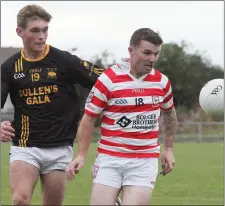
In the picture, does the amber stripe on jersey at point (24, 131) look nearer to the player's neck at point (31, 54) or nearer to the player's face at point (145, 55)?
the player's neck at point (31, 54)

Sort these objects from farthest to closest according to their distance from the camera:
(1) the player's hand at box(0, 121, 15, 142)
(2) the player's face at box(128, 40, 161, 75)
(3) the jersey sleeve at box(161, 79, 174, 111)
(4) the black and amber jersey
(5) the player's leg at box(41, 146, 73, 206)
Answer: (5) the player's leg at box(41, 146, 73, 206) → (4) the black and amber jersey → (1) the player's hand at box(0, 121, 15, 142) → (3) the jersey sleeve at box(161, 79, 174, 111) → (2) the player's face at box(128, 40, 161, 75)

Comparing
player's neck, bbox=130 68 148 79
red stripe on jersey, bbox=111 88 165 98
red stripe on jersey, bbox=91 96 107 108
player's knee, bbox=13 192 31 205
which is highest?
player's neck, bbox=130 68 148 79

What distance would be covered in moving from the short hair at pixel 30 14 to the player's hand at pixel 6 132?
103 centimetres

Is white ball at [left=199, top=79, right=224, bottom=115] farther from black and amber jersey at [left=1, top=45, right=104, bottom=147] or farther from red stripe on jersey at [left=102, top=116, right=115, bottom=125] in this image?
red stripe on jersey at [left=102, top=116, right=115, bottom=125]

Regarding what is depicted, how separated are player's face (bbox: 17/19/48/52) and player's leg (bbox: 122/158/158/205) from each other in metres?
1.63

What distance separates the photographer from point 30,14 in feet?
24.5

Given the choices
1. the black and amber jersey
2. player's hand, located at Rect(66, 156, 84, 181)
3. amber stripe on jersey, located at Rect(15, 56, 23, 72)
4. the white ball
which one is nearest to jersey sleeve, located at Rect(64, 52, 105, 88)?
the black and amber jersey

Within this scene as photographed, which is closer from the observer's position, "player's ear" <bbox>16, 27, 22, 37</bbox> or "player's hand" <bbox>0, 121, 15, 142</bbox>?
"player's hand" <bbox>0, 121, 15, 142</bbox>

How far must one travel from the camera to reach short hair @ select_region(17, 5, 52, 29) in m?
7.46

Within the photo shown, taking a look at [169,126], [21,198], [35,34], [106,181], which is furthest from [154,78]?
[21,198]

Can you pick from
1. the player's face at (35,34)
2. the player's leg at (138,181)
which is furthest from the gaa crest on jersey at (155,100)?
the player's face at (35,34)

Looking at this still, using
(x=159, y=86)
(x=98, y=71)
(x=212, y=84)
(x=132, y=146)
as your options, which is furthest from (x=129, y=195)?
(x=212, y=84)

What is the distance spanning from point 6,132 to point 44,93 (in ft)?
1.90

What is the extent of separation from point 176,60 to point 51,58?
209 feet
